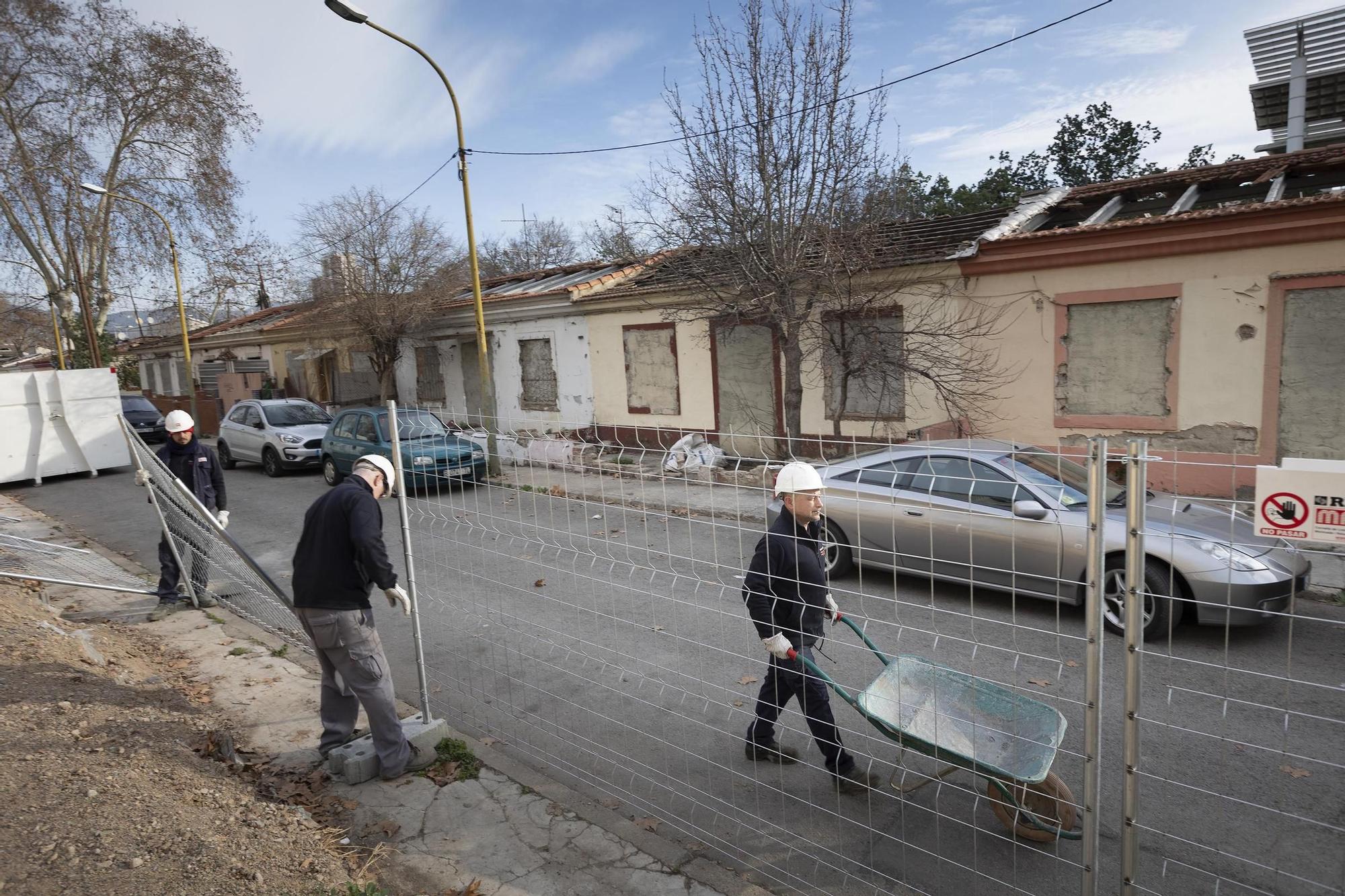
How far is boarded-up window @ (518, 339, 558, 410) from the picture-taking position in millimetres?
19641

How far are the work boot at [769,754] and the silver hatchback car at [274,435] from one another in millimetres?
13609

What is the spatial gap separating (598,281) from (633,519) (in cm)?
896

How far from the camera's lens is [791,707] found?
5023mm

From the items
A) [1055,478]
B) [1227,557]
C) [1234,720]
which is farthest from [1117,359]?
[1227,557]

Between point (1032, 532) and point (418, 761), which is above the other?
point (1032, 532)

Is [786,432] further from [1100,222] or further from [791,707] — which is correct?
[791,707]

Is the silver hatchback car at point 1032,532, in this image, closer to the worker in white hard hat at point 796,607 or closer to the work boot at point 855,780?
the worker in white hard hat at point 796,607

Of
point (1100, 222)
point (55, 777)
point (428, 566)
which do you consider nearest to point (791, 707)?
point (55, 777)

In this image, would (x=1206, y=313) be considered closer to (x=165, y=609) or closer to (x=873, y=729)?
(x=873, y=729)

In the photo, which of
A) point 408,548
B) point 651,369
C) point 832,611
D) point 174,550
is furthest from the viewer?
point 651,369

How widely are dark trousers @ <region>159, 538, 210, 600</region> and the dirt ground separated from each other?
225 centimetres

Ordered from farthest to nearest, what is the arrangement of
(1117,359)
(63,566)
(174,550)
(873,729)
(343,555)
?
(1117,359) → (63,566) → (174,550) → (873,729) → (343,555)

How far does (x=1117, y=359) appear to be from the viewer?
1134cm

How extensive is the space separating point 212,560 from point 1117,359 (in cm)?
1175
